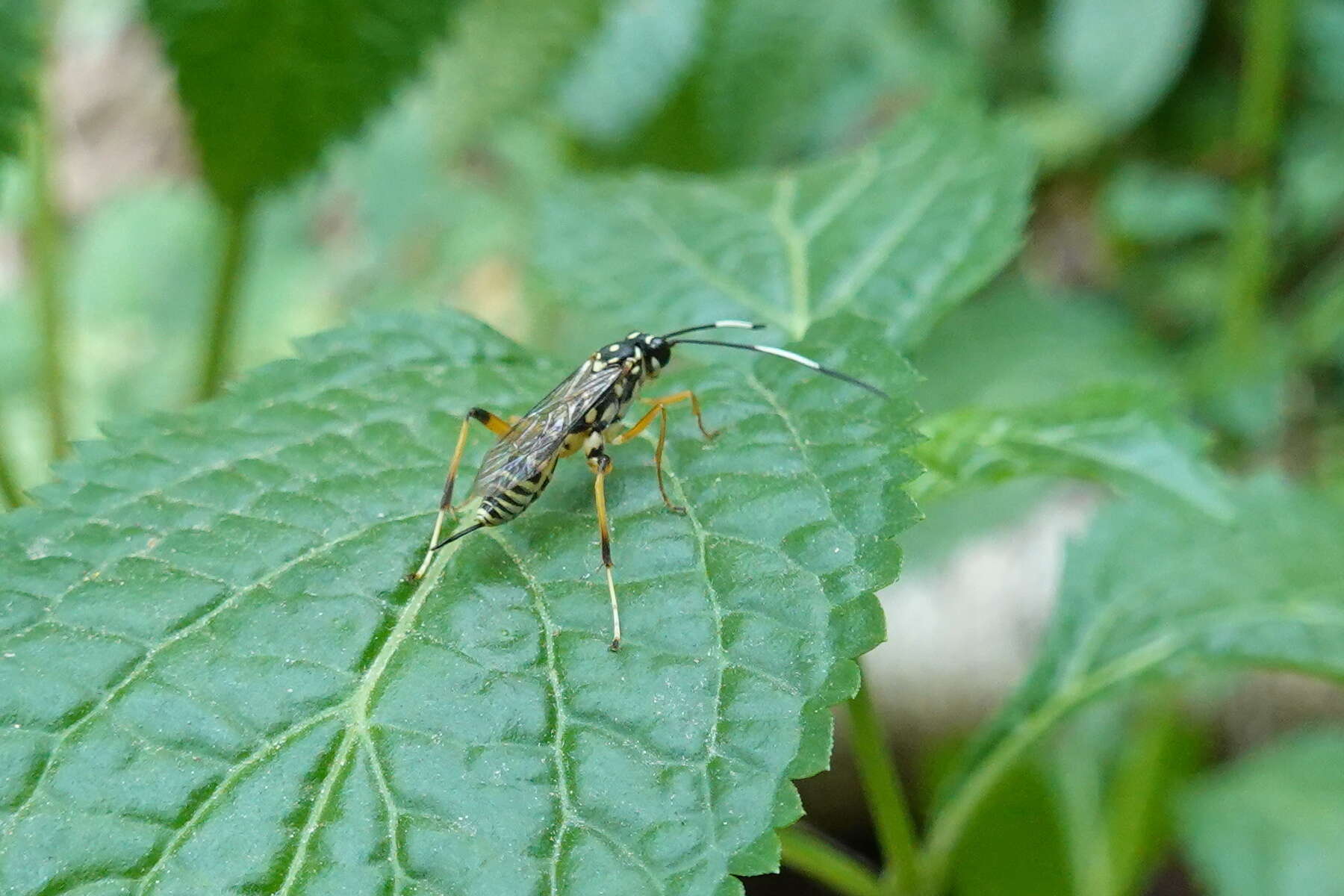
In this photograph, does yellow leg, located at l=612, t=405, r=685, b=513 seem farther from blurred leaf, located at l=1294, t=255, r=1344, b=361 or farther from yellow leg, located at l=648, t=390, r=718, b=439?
blurred leaf, located at l=1294, t=255, r=1344, b=361

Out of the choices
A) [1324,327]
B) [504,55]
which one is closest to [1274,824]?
[1324,327]

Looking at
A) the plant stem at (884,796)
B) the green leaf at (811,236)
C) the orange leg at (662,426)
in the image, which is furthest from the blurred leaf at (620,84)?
the plant stem at (884,796)

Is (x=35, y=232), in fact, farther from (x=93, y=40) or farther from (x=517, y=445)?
(x=93, y=40)

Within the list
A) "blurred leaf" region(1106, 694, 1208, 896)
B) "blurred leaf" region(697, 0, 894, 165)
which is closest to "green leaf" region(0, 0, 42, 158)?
"blurred leaf" region(697, 0, 894, 165)

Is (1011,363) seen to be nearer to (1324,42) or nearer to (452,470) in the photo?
(1324,42)

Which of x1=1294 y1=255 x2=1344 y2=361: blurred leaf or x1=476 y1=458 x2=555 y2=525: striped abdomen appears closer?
x1=476 y1=458 x2=555 y2=525: striped abdomen

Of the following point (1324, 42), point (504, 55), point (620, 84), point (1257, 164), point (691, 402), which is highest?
point (1324, 42)
